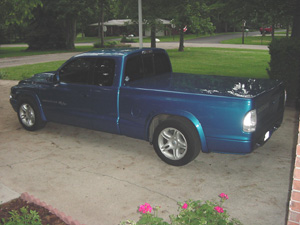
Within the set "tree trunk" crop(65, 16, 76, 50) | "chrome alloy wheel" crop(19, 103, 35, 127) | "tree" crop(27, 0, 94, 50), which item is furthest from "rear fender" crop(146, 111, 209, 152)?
"tree trunk" crop(65, 16, 76, 50)

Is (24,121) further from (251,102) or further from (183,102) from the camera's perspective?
(251,102)

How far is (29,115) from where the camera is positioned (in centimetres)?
750

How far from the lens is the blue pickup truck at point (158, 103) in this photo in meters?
4.83

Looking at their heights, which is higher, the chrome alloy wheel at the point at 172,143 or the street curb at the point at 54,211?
the chrome alloy wheel at the point at 172,143

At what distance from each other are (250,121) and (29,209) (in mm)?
2983

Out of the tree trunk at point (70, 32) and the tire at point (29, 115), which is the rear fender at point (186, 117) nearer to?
the tire at point (29, 115)

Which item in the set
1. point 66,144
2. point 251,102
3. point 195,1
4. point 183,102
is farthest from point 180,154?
point 195,1

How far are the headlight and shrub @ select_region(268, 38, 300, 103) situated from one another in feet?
15.8

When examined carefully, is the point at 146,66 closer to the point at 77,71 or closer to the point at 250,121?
the point at 77,71

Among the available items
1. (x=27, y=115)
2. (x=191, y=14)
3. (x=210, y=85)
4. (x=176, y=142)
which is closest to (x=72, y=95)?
(x=27, y=115)

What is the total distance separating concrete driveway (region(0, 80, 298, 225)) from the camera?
427 centimetres

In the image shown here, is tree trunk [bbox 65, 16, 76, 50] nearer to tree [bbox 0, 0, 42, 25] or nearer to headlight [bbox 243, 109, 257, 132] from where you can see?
tree [bbox 0, 0, 42, 25]

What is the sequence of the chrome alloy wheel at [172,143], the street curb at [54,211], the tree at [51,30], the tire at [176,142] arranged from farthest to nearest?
1. the tree at [51,30]
2. the chrome alloy wheel at [172,143]
3. the tire at [176,142]
4. the street curb at [54,211]

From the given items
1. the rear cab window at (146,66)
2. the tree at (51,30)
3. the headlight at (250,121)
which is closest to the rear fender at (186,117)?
the headlight at (250,121)
